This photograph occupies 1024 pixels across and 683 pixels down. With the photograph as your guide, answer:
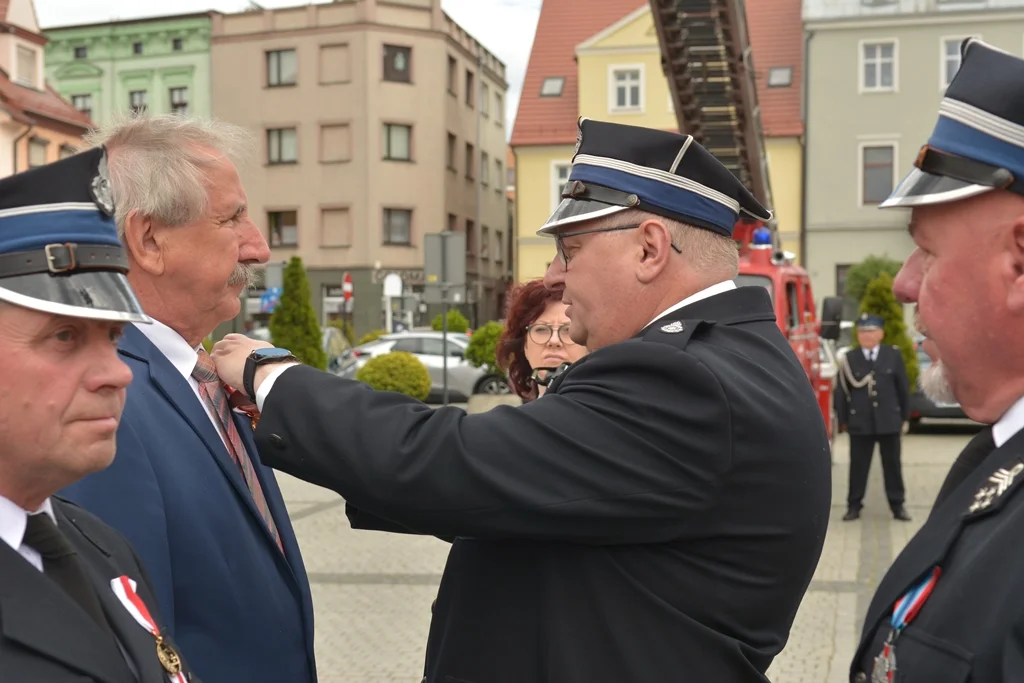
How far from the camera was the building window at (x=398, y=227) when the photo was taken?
41.0 metres

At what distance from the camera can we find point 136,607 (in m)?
1.80

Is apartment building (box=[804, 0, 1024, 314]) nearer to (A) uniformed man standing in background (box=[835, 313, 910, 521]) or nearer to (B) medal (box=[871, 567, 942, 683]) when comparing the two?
(A) uniformed man standing in background (box=[835, 313, 910, 521])

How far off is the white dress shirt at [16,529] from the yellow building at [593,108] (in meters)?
34.1

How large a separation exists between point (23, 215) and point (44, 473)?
0.36 metres

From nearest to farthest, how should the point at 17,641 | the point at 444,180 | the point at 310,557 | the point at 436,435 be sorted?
the point at 17,641, the point at 436,435, the point at 310,557, the point at 444,180

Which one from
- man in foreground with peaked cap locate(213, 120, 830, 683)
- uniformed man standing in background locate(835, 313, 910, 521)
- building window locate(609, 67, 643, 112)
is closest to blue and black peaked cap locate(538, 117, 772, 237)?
man in foreground with peaked cap locate(213, 120, 830, 683)

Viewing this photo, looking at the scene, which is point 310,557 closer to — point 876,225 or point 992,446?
point 992,446

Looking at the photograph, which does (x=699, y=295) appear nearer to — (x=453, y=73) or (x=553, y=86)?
(x=553, y=86)

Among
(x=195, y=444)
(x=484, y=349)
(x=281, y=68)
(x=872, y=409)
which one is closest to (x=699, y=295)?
(x=195, y=444)

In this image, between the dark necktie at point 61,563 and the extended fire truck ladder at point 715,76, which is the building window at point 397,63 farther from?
the dark necktie at point 61,563

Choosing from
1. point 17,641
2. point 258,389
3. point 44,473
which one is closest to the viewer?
point 17,641

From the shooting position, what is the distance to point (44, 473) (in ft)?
5.30

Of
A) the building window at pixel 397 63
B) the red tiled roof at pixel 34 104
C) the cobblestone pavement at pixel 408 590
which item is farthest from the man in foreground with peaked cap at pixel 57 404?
the building window at pixel 397 63

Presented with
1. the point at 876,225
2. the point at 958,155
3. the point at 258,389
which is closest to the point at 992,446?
the point at 958,155
